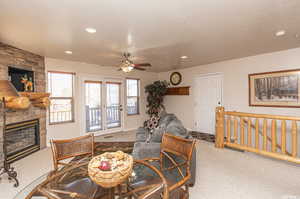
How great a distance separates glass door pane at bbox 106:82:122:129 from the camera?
501 centimetres

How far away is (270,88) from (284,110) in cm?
60

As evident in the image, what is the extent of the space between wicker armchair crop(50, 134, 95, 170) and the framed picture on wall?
4.15 meters

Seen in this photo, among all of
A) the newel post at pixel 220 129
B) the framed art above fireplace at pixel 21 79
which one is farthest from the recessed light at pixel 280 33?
the framed art above fireplace at pixel 21 79

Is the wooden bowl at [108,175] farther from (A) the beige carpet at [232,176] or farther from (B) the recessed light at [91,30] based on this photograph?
(B) the recessed light at [91,30]

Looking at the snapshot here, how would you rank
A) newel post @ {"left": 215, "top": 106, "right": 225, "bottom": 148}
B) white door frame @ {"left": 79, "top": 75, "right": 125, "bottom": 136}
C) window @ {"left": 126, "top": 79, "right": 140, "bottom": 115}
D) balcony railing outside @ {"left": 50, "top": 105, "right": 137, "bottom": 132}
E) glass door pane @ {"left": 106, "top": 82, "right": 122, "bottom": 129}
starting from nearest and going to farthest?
newel post @ {"left": 215, "top": 106, "right": 225, "bottom": 148} < balcony railing outside @ {"left": 50, "top": 105, "right": 137, "bottom": 132} < white door frame @ {"left": 79, "top": 75, "right": 125, "bottom": 136} < glass door pane @ {"left": 106, "top": 82, "right": 122, "bottom": 129} < window @ {"left": 126, "top": 79, "right": 140, "bottom": 115}

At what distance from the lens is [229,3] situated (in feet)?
5.28

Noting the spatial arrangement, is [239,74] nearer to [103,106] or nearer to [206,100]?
[206,100]

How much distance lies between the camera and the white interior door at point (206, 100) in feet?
15.2

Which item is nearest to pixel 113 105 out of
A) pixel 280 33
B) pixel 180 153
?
pixel 180 153

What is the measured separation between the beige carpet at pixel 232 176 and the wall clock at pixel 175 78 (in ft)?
9.99

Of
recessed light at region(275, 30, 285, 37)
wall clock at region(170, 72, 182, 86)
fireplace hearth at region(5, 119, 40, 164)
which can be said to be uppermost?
recessed light at region(275, 30, 285, 37)

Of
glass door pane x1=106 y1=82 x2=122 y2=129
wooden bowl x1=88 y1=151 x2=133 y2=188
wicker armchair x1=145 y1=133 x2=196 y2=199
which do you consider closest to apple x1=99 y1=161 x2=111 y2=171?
wooden bowl x1=88 y1=151 x2=133 y2=188

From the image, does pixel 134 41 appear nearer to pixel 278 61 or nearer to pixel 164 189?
pixel 164 189

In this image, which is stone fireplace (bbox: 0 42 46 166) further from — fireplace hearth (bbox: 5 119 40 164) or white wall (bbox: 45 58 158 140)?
white wall (bbox: 45 58 158 140)
